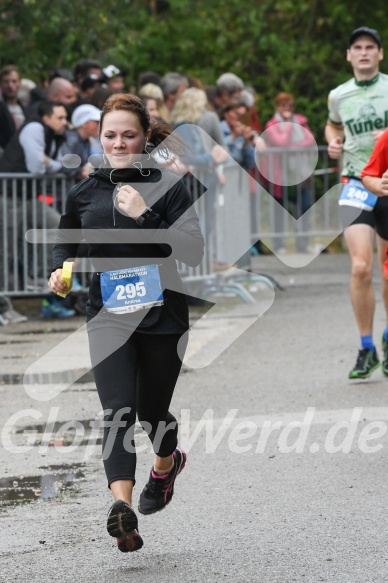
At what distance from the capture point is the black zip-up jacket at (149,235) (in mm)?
5406

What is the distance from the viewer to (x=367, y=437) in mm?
7445

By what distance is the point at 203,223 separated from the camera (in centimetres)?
1355

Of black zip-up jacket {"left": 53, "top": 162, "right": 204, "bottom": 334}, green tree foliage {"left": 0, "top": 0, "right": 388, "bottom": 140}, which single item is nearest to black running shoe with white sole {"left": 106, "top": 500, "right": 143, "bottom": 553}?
black zip-up jacket {"left": 53, "top": 162, "right": 204, "bottom": 334}

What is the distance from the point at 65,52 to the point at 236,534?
13082mm

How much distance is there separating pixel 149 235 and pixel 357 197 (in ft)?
12.0

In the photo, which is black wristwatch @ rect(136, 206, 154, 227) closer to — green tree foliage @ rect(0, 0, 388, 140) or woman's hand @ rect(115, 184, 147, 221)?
woman's hand @ rect(115, 184, 147, 221)

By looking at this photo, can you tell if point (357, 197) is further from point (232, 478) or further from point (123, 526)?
point (123, 526)

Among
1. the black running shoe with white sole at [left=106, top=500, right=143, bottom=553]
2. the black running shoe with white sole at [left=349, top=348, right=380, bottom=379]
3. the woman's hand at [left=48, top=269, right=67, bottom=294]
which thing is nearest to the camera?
the black running shoe with white sole at [left=106, top=500, right=143, bottom=553]

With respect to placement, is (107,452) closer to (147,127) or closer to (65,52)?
(147,127)

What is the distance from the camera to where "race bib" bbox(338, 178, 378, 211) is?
880 cm

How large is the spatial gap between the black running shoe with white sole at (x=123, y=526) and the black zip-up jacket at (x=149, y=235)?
28.5 inches

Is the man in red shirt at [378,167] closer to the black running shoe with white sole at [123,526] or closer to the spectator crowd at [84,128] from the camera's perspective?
the black running shoe with white sole at [123,526]

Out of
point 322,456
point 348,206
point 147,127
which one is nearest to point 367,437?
point 322,456

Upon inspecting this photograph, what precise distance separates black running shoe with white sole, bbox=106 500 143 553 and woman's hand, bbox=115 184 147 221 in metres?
1.05
